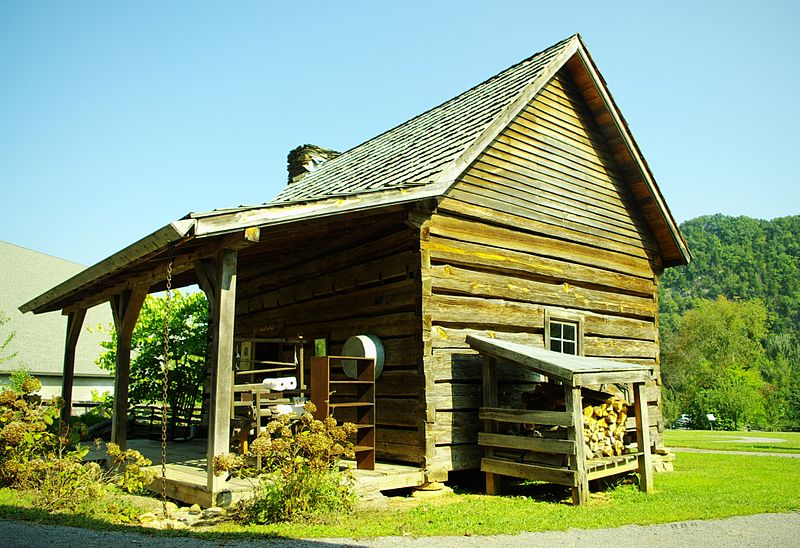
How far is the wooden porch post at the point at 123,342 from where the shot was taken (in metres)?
9.58

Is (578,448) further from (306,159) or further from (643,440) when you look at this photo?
(306,159)

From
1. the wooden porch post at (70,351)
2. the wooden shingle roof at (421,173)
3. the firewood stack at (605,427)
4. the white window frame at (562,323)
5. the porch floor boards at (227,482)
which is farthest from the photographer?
the wooden porch post at (70,351)

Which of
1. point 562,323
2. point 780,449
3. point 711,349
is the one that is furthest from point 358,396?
point 711,349

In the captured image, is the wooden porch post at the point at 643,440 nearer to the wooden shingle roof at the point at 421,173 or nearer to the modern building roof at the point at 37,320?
the wooden shingle roof at the point at 421,173

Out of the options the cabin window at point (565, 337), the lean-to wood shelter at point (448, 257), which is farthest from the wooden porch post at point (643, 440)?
the cabin window at point (565, 337)

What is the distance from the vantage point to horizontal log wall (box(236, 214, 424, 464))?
909 cm

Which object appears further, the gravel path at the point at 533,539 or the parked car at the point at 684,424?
the parked car at the point at 684,424

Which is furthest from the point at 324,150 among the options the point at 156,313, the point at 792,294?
the point at 792,294

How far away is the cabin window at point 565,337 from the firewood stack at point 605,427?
1853 millimetres

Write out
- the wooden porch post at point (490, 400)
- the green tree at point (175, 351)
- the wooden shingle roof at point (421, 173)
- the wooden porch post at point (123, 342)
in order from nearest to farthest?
the wooden shingle roof at point (421, 173), the wooden porch post at point (490, 400), the wooden porch post at point (123, 342), the green tree at point (175, 351)

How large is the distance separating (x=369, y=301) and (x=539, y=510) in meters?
4.04

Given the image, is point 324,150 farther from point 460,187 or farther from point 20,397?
point 20,397

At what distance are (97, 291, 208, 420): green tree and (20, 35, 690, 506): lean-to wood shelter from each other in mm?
4649

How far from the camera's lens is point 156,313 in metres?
20.4
